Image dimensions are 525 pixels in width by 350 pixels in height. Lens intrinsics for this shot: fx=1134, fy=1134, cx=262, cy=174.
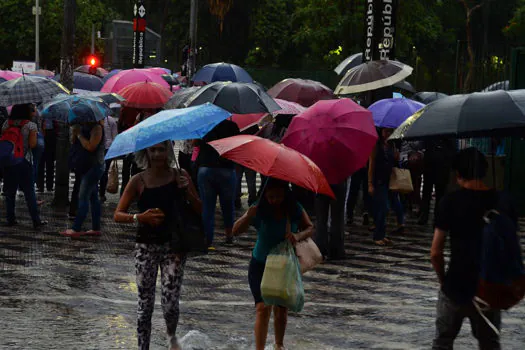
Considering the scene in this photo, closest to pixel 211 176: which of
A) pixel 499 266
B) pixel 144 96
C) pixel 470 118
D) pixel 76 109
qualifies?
pixel 76 109

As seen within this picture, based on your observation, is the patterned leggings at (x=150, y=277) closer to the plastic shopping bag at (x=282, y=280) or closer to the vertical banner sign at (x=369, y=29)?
the plastic shopping bag at (x=282, y=280)

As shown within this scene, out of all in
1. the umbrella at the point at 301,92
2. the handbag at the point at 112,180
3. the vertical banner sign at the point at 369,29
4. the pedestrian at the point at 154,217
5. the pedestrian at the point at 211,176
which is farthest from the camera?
the vertical banner sign at the point at 369,29

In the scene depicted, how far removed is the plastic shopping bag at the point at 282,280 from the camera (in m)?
7.89

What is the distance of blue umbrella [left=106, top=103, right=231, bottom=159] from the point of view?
25.3ft

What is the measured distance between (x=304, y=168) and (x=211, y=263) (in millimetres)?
5281

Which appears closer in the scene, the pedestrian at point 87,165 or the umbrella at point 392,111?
the pedestrian at point 87,165

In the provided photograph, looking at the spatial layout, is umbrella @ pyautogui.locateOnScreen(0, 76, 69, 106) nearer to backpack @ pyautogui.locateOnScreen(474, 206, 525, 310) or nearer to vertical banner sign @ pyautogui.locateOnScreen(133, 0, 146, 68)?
backpack @ pyautogui.locateOnScreen(474, 206, 525, 310)

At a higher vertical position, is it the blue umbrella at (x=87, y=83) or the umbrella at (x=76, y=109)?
the blue umbrella at (x=87, y=83)

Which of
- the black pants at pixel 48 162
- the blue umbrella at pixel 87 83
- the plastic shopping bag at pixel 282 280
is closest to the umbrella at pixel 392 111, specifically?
the black pants at pixel 48 162

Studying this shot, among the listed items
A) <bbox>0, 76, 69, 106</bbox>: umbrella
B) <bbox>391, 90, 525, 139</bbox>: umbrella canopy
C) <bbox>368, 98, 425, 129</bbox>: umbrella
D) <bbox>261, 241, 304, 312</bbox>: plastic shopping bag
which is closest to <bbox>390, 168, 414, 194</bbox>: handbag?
<bbox>368, 98, 425, 129</bbox>: umbrella

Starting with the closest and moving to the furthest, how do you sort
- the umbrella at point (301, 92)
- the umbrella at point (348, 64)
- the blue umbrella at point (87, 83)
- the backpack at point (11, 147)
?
the backpack at point (11, 147)
the umbrella at point (301, 92)
the umbrella at point (348, 64)
the blue umbrella at point (87, 83)

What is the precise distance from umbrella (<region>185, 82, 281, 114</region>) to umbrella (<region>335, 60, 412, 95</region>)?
222cm

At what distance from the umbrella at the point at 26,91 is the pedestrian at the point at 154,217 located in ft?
25.7

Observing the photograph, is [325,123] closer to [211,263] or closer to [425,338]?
[211,263]
